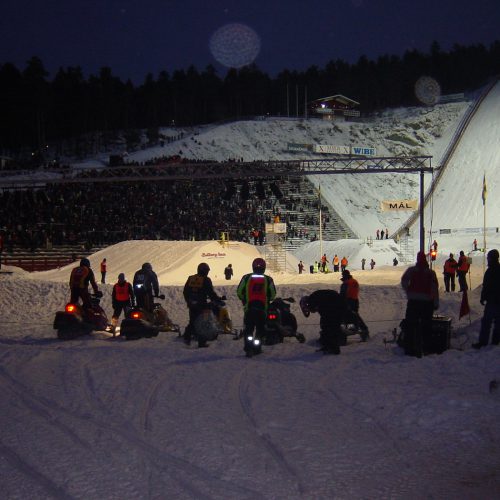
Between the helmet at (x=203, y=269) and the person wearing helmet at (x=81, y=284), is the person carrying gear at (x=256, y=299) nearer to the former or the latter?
the helmet at (x=203, y=269)

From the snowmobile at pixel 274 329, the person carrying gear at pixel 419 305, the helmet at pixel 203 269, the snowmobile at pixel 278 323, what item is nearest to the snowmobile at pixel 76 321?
the helmet at pixel 203 269

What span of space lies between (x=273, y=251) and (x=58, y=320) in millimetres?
26752

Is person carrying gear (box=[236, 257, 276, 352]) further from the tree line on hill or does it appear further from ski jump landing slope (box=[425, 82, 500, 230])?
the tree line on hill

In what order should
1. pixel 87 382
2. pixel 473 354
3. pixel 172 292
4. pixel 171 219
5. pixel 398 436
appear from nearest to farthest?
pixel 398 436 → pixel 87 382 → pixel 473 354 → pixel 172 292 → pixel 171 219

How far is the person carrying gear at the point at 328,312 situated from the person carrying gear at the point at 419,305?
1.08m

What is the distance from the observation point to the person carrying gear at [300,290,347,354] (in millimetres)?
9531

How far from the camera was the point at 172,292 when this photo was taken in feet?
69.8

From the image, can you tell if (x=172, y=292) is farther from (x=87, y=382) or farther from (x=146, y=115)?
(x=146, y=115)

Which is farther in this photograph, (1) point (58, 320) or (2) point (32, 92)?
(2) point (32, 92)

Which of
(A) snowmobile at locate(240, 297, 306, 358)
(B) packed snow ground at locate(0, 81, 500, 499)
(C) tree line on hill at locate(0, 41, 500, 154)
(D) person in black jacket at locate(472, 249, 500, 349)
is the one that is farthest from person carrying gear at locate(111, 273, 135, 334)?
(C) tree line on hill at locate(0, 41, 500, 154)

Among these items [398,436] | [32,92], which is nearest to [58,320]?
[398,436]

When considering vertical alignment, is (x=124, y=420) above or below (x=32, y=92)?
below

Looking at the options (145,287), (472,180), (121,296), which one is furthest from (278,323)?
(472,180)

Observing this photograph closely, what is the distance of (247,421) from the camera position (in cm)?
575
